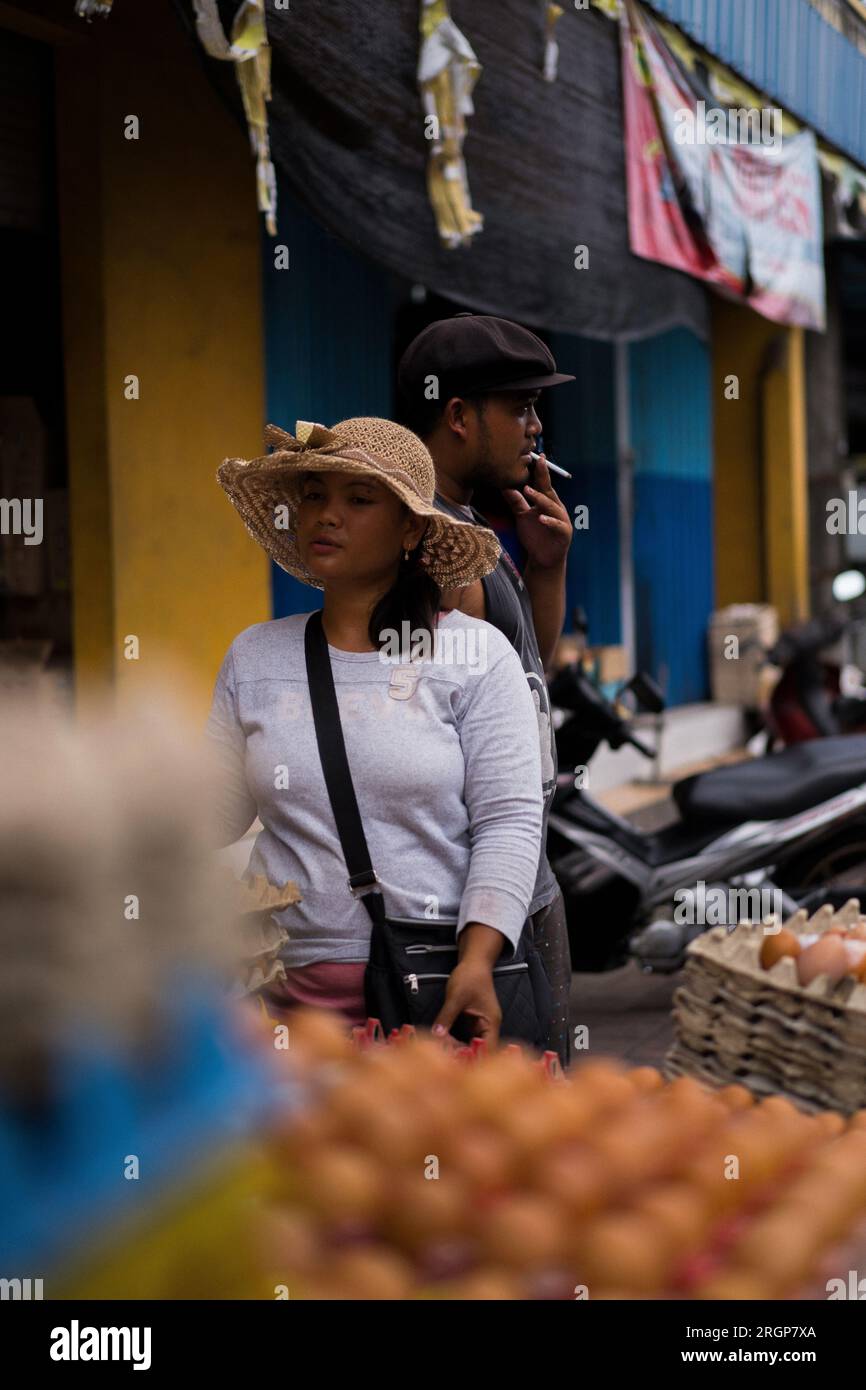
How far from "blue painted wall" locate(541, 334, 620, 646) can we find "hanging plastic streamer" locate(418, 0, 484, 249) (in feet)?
15.6

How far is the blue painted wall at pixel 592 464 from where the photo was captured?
33.6 feet

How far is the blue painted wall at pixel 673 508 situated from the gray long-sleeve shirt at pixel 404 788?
912 cm

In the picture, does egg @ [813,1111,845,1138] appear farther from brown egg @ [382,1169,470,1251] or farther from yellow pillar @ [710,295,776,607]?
yellow pillar @ [710,295,776,607]

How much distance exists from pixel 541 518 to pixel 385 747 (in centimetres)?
60

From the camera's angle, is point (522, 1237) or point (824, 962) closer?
point (522, 1237)

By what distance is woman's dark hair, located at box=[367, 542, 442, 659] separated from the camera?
2.24 meters

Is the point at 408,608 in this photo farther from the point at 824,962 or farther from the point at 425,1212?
the point at 824,962

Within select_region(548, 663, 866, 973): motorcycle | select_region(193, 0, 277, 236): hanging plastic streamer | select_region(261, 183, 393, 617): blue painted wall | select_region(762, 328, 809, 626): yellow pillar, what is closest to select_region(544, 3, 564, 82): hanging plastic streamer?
select_region(261, 183, 393, 617): blue painted wall

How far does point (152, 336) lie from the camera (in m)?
5.68

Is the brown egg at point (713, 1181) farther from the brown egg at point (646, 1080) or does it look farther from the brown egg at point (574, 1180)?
the brown egg at point (646, 1080)

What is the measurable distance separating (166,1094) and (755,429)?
12719mm

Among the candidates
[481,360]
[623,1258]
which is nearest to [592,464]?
[481,360]

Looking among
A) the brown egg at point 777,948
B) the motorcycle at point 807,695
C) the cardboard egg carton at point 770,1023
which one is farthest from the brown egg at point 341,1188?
the motorcycle at point 807,695
